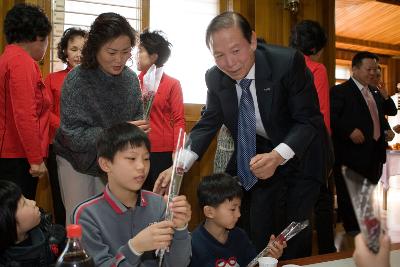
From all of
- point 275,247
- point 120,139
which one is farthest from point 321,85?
point 120,139

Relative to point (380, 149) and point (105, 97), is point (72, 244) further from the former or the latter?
point (380, 149)

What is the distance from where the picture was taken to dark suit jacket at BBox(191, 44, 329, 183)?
1.64m

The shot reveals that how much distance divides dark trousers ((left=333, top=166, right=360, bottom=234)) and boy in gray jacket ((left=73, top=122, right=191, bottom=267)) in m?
2.31

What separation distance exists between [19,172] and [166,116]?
1052 millimetres

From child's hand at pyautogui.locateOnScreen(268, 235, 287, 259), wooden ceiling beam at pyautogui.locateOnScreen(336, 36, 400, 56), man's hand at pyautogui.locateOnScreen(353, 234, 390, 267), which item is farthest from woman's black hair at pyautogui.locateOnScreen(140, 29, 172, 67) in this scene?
wooden ceiling beam at pyautogui.locateOnScreen(336, 36, 400, 56)

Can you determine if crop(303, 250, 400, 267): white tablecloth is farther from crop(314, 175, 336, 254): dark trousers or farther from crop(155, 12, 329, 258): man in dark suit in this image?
crop(314, 175, 336, 254): dark trousers

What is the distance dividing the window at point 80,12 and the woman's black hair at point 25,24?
0.79m

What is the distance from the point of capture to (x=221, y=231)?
1.80 metres

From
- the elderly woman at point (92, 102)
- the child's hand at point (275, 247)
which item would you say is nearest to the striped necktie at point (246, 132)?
the child's hand at point (275, 247)

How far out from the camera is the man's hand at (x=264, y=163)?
1482 mm

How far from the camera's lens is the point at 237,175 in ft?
6.10

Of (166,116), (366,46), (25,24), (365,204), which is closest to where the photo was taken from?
(365,204)

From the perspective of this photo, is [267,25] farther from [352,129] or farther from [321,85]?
[321,85]

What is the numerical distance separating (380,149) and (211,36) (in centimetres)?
238
